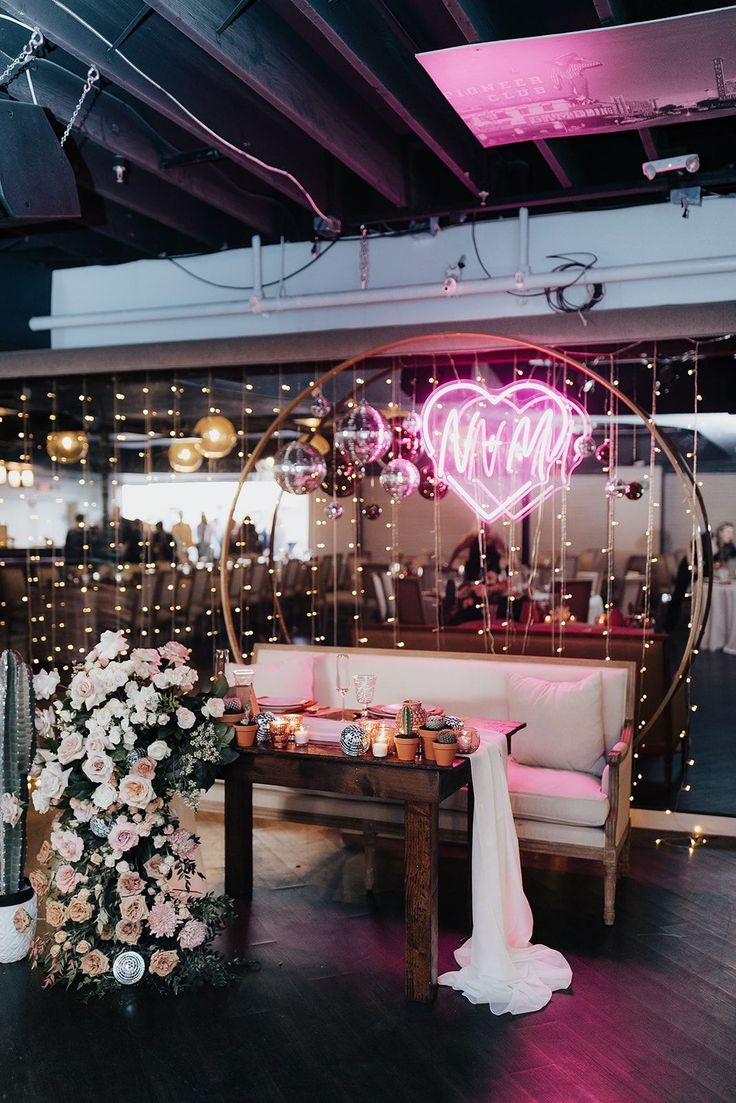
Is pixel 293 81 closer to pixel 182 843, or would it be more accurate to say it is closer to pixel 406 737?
pixel 406 737

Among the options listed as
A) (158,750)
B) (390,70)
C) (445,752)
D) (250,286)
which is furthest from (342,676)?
(250,286)

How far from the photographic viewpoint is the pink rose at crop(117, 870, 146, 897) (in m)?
3.75

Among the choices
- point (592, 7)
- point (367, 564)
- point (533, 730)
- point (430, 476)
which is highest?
point (592, 7)

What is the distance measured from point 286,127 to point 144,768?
3.46 metres

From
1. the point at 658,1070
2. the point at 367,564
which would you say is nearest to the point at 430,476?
the point at 367,564

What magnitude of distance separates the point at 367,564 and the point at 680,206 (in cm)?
304

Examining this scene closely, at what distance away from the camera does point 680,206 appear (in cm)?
571

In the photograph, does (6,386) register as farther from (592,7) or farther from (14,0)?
(592,7)

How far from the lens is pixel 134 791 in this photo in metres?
3.73

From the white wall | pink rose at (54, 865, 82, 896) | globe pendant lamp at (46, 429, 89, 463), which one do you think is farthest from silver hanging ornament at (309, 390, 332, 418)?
pink rose at (54, 865, 82, 896)

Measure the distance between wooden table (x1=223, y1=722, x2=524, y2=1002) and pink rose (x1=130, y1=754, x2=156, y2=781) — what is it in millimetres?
429

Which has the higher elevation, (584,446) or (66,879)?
(584,446)

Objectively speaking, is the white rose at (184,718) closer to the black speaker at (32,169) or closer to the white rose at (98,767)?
the white rose at (98,767)

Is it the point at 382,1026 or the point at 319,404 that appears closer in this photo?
the point at 382,1026
